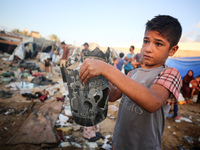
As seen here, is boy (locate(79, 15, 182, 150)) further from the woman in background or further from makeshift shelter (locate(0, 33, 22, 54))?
makeshift shelter (locate(0, 33, 22, 54))

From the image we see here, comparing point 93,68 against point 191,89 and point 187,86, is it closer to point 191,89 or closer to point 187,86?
point 187,86

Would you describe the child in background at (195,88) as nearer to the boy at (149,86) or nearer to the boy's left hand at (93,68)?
the boy at (149,86)

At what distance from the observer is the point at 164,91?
0.73 meters

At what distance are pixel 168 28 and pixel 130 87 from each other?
0.63 m

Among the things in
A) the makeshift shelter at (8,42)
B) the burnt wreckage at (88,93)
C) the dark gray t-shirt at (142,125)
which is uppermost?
the makeshift shelter at (8,42)

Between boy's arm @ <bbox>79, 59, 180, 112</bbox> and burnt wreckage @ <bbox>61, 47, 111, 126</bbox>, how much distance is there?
0.19 meters

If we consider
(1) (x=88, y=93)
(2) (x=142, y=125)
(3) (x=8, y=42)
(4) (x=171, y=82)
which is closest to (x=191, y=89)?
(2) (x=142, y=125)

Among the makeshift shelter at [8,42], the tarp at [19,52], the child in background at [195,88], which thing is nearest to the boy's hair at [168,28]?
the child in background at [195,88]

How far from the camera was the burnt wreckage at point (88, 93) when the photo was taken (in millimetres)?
885

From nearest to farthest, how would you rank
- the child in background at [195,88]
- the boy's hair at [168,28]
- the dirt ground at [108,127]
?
the boy's hair at [168,28], the dirt ground at [108,127], the child in background at [195,88]

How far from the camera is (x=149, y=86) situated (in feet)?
3.13

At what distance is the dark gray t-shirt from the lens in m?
0.96

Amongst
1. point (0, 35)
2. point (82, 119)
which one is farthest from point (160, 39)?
point (0, 35)

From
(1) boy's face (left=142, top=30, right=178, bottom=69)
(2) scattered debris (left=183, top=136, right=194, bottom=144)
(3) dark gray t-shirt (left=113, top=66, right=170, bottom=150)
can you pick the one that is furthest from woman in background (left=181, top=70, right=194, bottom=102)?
(1) boy's face (left=142, top=30, right=178, bottom=69)
